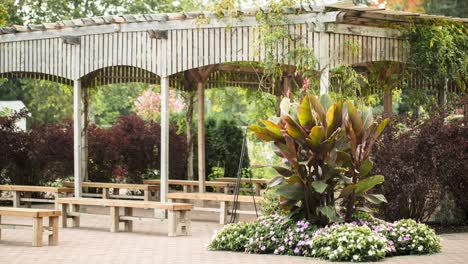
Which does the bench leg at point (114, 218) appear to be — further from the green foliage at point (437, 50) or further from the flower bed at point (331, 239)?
the green foliage at point (437, 50)

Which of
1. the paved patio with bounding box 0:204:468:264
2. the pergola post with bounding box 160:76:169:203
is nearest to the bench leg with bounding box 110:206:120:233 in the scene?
the paved patio with bounding box 0:204:468:264

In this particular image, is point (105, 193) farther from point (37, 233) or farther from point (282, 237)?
point (282, 237)

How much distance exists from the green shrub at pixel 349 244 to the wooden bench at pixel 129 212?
11.8 ft

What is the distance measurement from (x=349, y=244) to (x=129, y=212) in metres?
5.76

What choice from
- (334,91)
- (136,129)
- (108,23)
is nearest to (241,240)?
(334,91)

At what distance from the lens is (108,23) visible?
59.0 feet

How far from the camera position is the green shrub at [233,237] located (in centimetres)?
1268

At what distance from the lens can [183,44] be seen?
17078mm

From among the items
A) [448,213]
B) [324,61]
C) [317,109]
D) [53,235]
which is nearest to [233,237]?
[317,109]

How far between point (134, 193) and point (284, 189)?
37.2 ft

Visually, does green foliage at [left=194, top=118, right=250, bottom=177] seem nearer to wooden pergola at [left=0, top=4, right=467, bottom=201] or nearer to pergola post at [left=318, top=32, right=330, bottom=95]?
wooden pergola at [left=0, top=4, right=467, bottom=201]

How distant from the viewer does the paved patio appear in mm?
11547

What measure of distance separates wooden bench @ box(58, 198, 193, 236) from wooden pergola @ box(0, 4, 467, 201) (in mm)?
1770

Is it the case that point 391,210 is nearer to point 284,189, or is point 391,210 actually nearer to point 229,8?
point 284,189
